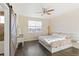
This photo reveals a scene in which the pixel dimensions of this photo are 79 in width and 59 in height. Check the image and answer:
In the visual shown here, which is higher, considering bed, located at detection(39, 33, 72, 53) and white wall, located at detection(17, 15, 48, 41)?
white wall, located at detection(17, 15, 48, 41)

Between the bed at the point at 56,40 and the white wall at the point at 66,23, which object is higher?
the white wall at the point at 66,23

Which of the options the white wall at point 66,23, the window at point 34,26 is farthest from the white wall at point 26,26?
the white wall at point 66,23

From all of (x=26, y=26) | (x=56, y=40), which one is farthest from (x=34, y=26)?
(x=56, y=40)

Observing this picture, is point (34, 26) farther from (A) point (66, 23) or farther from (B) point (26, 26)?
(A) point (66, 23)

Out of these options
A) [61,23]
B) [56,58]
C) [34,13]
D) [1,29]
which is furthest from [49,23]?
[1,29]

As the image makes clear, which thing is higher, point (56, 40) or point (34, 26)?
point (34, 26)

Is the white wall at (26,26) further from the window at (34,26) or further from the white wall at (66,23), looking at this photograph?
the white wall at (66,23)

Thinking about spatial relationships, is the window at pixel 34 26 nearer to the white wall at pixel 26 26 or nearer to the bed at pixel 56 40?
the white wall at pixel 26 26

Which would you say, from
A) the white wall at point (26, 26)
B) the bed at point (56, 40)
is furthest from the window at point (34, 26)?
the bed at point (56, 40)

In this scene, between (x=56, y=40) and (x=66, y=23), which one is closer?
(x=66, y=23)

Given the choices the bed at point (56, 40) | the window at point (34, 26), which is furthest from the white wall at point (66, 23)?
the window at point (34, 26)

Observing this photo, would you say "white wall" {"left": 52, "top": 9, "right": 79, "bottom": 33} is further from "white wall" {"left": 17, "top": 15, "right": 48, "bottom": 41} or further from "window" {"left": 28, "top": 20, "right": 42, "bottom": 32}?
"window" {"left": 28, "top": 20, "right": 42, "bottom": 32}

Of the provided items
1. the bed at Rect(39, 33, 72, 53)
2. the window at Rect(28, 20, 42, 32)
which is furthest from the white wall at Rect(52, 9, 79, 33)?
the window at Rect(28, 20, 42, 32)

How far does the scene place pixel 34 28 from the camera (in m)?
1.82
